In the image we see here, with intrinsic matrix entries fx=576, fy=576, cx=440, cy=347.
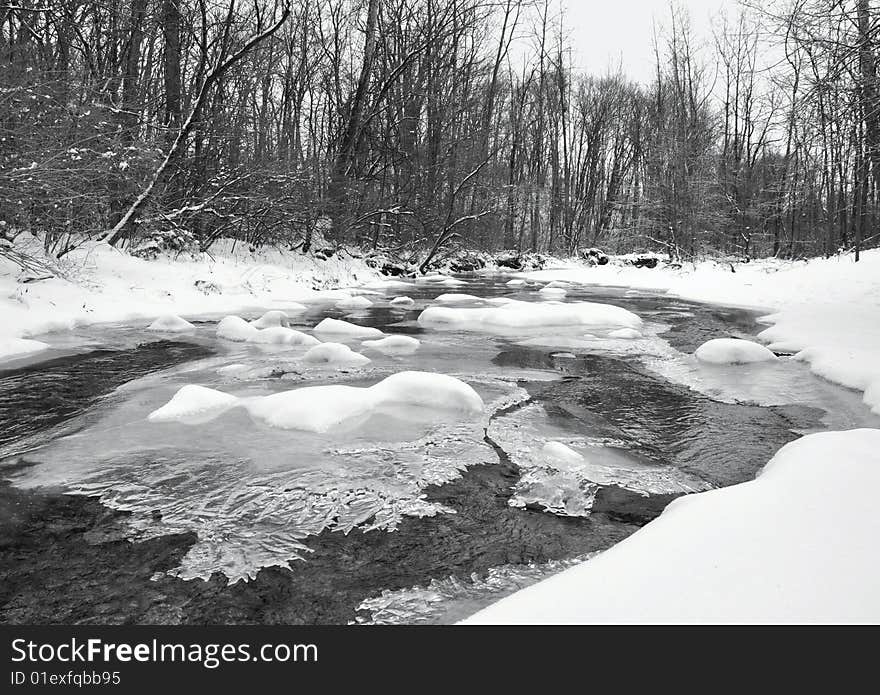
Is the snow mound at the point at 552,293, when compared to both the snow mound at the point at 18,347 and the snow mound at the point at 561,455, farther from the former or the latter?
the snow mound at the point at 561,455

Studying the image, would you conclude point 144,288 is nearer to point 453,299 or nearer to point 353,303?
point 353,303

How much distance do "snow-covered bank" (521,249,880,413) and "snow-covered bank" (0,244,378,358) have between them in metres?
7.73

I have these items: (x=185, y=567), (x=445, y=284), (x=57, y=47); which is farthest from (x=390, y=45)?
(x=185, y=567)

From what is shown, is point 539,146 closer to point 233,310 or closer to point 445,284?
point 445,284

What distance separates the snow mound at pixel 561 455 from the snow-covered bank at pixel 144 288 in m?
5.39

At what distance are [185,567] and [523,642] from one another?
52.2 inches

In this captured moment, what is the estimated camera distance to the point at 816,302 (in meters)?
9.88

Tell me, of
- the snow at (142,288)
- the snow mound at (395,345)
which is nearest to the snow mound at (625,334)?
the snow mound at (395,345)

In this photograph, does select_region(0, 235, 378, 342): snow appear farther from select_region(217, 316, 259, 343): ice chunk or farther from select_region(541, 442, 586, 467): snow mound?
select_region(541, 442, 586, 467): snow mound

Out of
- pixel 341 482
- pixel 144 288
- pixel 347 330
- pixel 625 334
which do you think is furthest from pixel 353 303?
pixel 341 482

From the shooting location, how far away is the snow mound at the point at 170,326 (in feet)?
24.5

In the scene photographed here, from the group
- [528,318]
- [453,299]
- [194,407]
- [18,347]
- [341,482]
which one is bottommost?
[341,482]

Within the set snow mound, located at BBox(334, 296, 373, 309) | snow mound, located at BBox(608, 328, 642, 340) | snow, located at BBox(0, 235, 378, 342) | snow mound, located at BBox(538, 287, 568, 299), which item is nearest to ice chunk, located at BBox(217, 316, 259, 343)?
snow, located at BBox(0, 235, 378, 342)

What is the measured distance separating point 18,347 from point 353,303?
6.06 metres
